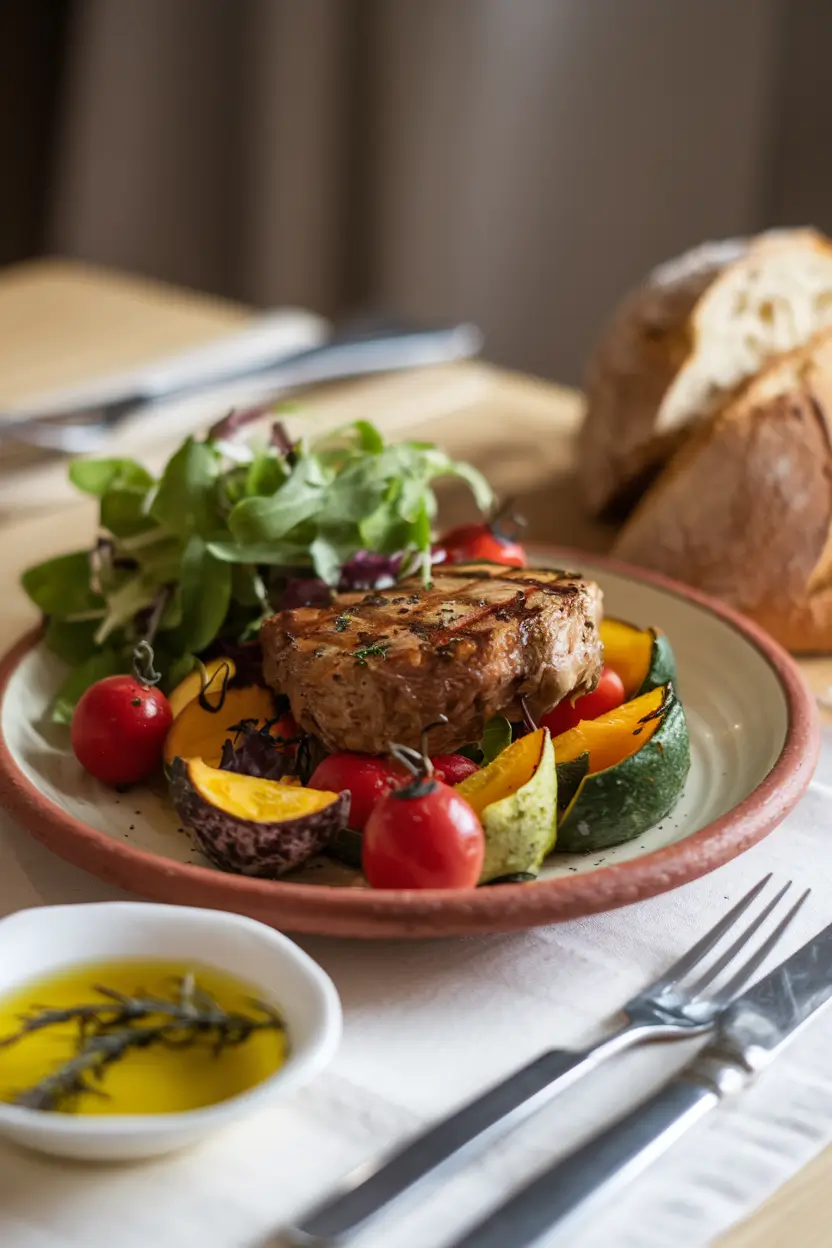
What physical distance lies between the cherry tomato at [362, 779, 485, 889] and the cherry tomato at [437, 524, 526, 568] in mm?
816

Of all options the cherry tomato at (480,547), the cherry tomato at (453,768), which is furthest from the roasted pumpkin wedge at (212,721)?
the cherry tomato at (480,547)

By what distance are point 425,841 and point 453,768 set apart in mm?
267

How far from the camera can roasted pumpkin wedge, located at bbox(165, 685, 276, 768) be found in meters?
1.94

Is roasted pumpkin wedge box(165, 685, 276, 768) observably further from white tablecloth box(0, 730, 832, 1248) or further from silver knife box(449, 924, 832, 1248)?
silver knife box(449, 924, 832, 1248)

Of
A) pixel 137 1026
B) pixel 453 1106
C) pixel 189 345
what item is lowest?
pixel 453 1106

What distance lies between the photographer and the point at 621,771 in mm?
1750

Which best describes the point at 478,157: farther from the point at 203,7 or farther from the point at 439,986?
the point at 439,986

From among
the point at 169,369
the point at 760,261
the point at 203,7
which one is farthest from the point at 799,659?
the point at 203,7

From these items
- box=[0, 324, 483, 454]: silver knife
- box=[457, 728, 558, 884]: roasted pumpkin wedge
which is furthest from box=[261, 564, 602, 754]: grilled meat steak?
box=[0, 324, 483, 454]: silver knife

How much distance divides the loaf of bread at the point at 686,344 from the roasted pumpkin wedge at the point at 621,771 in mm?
1124

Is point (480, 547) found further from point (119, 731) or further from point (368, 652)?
point (119, 731)

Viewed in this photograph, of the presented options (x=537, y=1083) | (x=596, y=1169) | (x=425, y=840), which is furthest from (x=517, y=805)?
(x=596, y=1169)

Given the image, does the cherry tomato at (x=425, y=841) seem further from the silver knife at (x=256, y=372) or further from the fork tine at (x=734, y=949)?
the silver knife at (x=256, y=372)

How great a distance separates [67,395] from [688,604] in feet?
7.04
